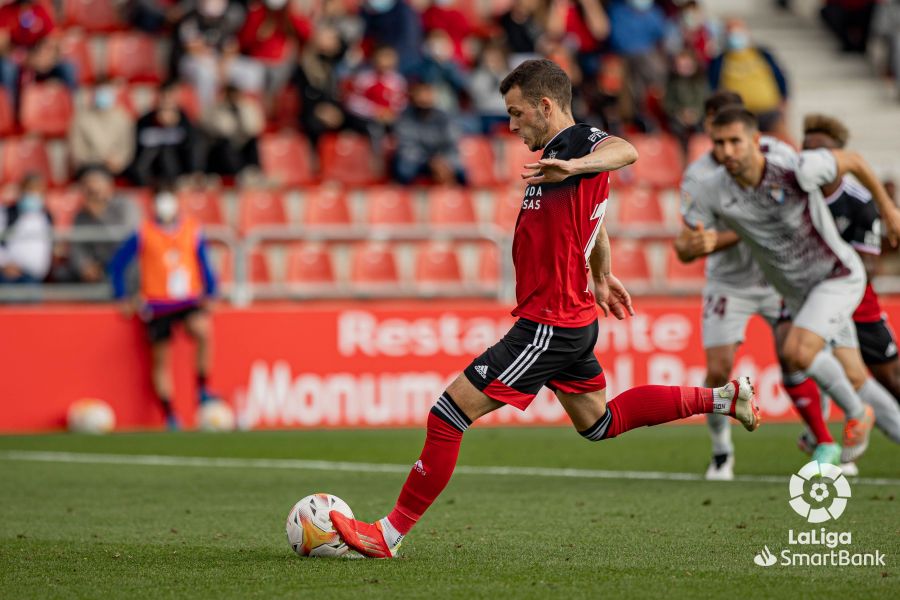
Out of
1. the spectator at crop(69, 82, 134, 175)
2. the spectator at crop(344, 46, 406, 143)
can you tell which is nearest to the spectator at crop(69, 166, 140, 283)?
the spectator at crop(69, 82, 134, 175)

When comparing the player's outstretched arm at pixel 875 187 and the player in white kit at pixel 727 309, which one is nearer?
the player's outstretched arm at pixel 875 187

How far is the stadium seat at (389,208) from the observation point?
55.2 ft

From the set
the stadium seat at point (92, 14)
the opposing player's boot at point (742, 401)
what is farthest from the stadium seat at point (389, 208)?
the opposing player's boot at point (742, 401)

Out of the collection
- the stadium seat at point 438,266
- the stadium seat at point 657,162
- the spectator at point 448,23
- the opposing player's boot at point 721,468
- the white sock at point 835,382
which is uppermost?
the spectator at point 448,23

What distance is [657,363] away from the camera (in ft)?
50.4

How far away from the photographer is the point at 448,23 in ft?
66.7

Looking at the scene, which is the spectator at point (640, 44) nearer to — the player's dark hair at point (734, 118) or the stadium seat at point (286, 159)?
the stadium seat at point (286, 159)

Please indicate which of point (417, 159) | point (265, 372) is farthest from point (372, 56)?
point (265, 372)

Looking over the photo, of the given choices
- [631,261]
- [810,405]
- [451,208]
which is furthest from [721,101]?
[451,208]

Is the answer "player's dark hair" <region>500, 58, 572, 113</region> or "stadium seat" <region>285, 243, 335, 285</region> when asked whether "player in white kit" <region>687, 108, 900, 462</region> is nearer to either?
"player's dark hair" <region>500, 58, 572, 113</region>

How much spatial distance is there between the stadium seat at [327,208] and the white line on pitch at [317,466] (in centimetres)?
500

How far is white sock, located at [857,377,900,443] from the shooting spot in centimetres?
967

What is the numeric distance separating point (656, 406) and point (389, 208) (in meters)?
10.4

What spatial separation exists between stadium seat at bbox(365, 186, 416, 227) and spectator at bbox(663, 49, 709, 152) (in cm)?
431
